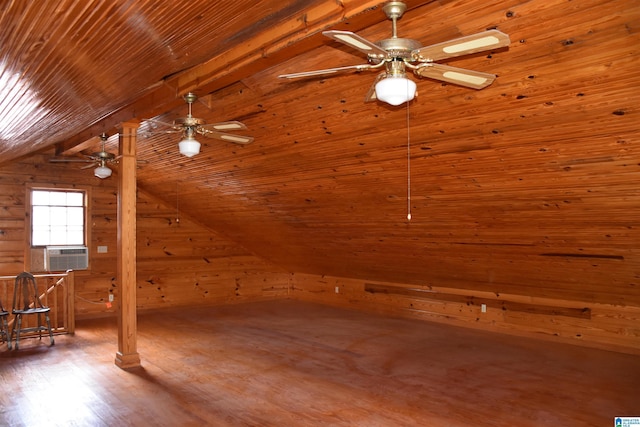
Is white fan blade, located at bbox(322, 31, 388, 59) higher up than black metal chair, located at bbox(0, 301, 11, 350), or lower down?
higher up

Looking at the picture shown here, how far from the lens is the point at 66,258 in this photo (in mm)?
7012

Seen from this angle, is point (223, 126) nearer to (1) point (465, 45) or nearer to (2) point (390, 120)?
(2) point (390, 120)

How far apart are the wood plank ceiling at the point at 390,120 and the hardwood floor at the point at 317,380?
1.00m

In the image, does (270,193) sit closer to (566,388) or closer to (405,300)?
(405,300)

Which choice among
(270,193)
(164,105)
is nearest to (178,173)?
(270,193)

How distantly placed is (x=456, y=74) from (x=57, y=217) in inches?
275

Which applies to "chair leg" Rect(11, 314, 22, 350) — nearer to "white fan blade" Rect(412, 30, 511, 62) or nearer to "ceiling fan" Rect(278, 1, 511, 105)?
"ceiling fan" Rect(278, 1, 511, 105)

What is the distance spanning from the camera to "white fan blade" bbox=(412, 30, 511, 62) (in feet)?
6.18

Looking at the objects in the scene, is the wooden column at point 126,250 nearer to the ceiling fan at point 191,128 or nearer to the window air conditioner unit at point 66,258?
the ceiling fan at point 191,128

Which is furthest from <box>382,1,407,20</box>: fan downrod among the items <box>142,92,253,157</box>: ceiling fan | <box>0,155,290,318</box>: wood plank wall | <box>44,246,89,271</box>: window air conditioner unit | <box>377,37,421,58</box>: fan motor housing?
<box>0,155,290,318</box>: wood plank wall

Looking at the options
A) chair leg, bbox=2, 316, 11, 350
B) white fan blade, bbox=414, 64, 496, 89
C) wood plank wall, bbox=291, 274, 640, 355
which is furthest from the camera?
chair leg, bbox=2, 316, 11, 350

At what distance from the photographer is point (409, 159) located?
13.7 ft

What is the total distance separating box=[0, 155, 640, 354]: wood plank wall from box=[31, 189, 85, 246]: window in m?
0.16

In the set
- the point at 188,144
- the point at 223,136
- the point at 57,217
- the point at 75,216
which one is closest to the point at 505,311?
the point at 223,136
